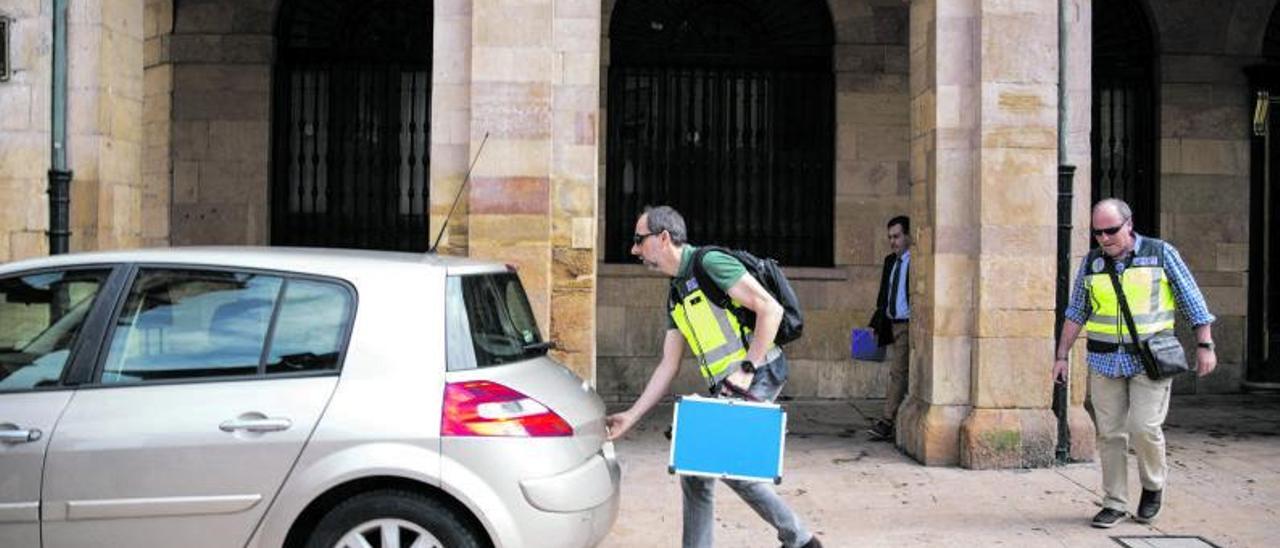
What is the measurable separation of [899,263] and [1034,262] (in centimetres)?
133

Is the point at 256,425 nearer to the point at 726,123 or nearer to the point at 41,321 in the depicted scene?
the point at 41,321

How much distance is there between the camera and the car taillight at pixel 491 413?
431 cm

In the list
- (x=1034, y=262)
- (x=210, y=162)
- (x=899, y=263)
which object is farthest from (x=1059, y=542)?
(x=210, y=162)

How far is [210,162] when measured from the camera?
1159cm

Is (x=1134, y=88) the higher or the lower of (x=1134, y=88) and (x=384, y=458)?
the higher

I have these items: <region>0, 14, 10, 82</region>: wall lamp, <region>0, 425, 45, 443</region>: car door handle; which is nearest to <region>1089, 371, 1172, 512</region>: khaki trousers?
<region>0, 425, 45, 443</region>: car door handle

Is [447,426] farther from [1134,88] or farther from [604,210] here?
[1134,88]

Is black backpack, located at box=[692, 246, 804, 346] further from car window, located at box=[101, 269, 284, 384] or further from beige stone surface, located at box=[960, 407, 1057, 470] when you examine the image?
beige stone surface, located at box=[960, 407, 1057, 470]

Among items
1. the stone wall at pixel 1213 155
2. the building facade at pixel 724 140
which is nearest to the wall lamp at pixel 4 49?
the building facade at pixel 724 140

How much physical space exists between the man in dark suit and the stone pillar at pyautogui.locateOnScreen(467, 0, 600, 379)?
2.53m

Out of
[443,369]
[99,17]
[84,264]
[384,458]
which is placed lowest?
[384,458]

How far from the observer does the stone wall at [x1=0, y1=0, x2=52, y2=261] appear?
8.26 meters

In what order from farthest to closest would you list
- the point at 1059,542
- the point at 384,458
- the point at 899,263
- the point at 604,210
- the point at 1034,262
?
the point at 604,210 < the point at 899,263 < the point at 1034,262 < the point at 1059,542 < the point at 384,458

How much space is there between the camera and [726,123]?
463 inches
